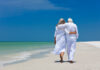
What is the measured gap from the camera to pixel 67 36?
890cm

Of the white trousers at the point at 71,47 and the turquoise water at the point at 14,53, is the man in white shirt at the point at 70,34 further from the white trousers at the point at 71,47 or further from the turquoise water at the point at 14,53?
the turquoise water at the point at 14,53

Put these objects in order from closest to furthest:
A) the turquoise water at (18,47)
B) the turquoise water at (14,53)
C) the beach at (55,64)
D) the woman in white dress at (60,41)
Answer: the beach at (55,64) → the woman in white dress at (60,41) → the turquoise water at (14,53) → the turquoise water at (18,47)

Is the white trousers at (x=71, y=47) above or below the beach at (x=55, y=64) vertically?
above

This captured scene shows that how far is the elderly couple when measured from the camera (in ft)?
29.1

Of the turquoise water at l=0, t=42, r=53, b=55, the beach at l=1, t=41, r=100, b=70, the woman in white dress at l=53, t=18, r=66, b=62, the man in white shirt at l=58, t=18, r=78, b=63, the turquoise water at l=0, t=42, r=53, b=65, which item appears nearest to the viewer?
the beach at l=1, t=41, r=100, b=70

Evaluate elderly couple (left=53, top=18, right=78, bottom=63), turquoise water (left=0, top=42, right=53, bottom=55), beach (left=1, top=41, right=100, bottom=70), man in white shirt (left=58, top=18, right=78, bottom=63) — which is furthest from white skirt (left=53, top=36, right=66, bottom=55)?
turquoise water (left=0, top=42, right=53, bottom=55)

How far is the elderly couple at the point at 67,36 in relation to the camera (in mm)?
8859

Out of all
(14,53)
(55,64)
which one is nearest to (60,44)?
(55,64)

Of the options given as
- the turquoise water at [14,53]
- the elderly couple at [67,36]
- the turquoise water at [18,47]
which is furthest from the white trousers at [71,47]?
the turquoise water at [18,47]

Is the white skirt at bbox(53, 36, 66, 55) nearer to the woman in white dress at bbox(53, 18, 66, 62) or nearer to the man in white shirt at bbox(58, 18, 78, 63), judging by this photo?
the woman in white dress at bbox(53, 18, 66, 62)

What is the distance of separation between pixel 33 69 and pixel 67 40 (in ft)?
7.29

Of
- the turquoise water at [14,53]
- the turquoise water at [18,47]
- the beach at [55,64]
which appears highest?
the beach at [55,64]

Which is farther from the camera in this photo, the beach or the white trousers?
the white trousers

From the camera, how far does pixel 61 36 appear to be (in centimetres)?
909
